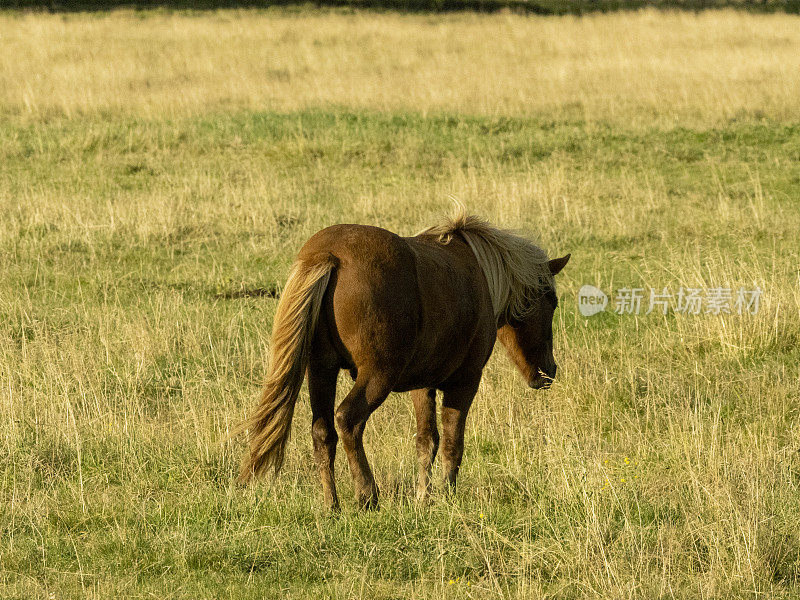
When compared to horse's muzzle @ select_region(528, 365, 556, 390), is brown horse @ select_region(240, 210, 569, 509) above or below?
above

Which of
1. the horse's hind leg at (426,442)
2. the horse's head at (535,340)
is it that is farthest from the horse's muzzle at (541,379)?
the horse's hind leg at (426,442)

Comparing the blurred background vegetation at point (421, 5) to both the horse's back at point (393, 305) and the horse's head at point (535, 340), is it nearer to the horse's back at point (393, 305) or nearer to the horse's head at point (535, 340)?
the horse's head at point (535, 340)

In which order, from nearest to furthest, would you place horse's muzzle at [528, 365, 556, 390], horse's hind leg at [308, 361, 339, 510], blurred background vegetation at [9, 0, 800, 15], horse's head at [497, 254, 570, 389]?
1. horse's hind leg at [308, 361, 339, 510]
2. horse's head at [497, 254, 570, 389]
3. horse's muzzle at [528, 365, 556, 390]
4. blurred background vegetation at [9, 0, 800, 15]

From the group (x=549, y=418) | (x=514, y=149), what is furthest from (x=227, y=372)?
(x=514, y=149)

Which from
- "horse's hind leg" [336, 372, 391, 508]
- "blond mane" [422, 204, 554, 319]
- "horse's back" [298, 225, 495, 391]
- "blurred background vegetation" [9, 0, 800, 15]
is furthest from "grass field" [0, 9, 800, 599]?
"blurred background vegetation" [9, 0, 800, 15]

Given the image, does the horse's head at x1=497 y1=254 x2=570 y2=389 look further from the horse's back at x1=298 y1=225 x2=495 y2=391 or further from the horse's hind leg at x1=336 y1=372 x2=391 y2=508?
the horse's hind leg at x1=336 y1=372 x2=391 y2=508

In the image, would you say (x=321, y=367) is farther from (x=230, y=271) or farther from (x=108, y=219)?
(x=108, y=219)

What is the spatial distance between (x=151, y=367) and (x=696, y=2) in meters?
40.9

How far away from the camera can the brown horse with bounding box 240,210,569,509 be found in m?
4.14

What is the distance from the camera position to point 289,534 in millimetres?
4227

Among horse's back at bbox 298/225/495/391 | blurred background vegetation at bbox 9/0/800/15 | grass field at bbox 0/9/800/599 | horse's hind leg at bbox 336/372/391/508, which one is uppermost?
blurred background vegetation at bbox 9/0/800/15

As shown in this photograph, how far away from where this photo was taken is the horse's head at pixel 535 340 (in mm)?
5359

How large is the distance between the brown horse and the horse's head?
49 cm

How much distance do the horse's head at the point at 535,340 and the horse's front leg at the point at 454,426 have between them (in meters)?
0.71
